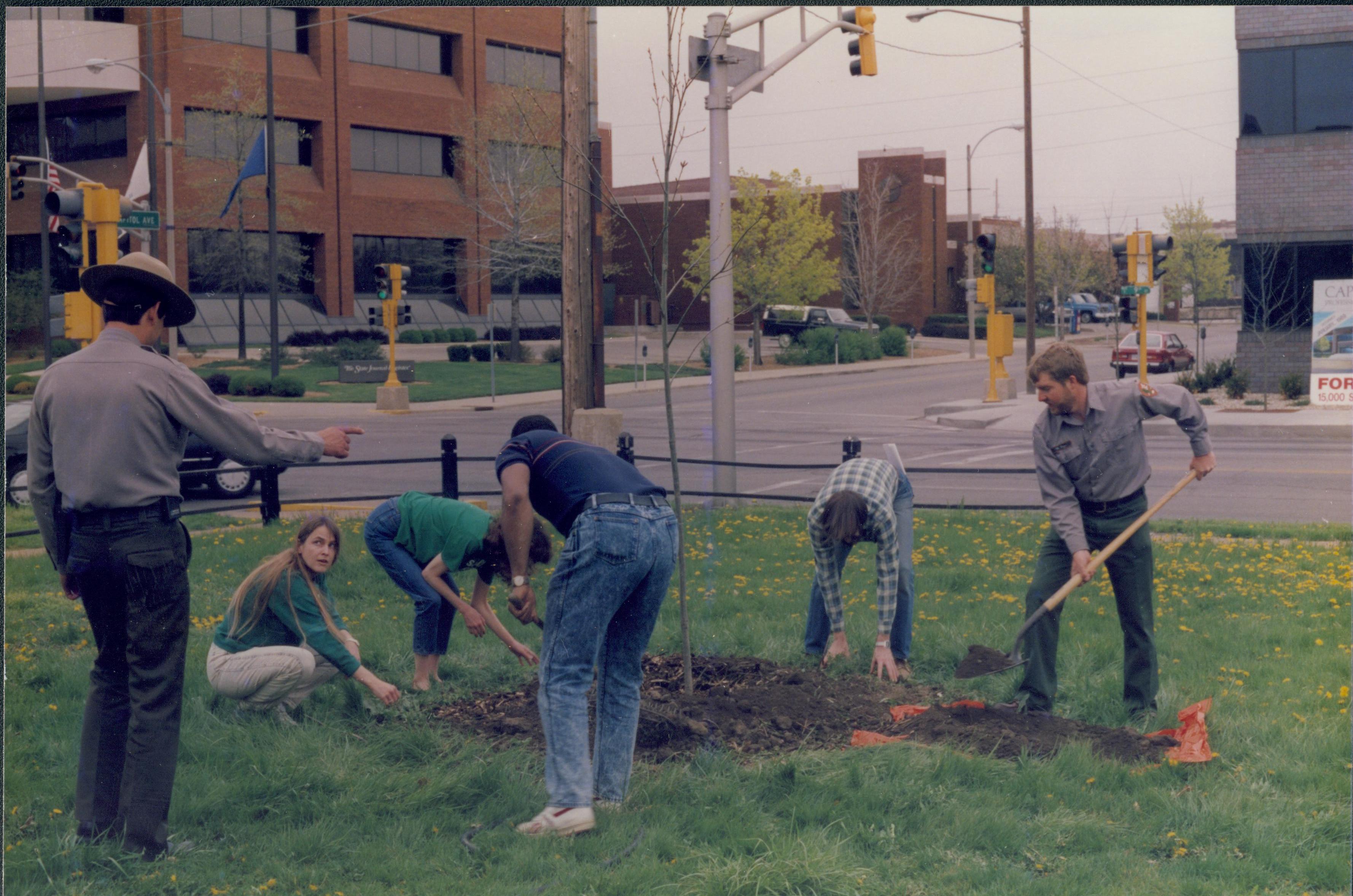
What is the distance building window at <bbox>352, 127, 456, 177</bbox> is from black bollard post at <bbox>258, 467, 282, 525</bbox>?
123 ft

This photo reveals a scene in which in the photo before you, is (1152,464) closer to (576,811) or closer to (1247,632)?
(1247,632)

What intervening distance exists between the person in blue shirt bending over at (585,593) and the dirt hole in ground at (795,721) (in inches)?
28.3

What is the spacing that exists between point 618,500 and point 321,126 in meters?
44.9

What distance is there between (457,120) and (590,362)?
39.5 m

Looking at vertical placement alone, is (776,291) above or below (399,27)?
below

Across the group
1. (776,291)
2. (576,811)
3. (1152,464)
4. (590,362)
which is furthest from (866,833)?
(776,291)

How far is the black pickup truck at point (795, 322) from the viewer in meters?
51.8

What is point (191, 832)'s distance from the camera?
4418mm

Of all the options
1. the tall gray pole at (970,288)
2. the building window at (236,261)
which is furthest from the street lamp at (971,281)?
the building window at (236,261)

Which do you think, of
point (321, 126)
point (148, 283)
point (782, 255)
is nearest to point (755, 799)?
point (148, 283)

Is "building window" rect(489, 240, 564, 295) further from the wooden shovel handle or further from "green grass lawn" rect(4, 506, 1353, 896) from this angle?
the wooden shovel handle

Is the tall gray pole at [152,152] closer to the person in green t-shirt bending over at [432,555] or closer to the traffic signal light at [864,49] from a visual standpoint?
the traffic signal light at [864,49]

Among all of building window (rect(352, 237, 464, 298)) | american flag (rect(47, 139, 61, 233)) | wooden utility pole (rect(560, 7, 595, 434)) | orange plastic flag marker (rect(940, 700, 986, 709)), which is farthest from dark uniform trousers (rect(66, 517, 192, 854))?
building window (rect(352, 237, 464, 298))

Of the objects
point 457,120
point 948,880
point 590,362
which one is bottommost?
point 948,880
